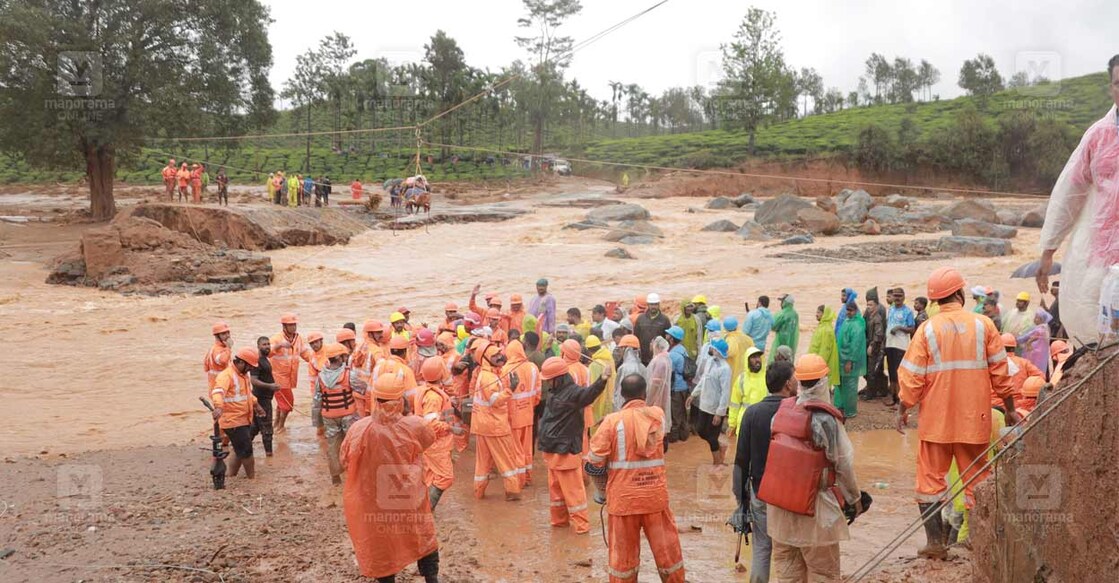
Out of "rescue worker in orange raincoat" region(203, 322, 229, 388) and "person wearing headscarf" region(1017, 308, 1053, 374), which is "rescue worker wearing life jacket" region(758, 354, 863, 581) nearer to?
"person wearing headscarf" region(1017, 308, 1053, 374)

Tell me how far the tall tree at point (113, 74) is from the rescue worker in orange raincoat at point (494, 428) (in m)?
24.3

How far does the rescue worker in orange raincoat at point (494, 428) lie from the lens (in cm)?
801

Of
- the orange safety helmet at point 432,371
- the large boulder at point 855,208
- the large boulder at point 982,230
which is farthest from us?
the large boulder at point 855,208

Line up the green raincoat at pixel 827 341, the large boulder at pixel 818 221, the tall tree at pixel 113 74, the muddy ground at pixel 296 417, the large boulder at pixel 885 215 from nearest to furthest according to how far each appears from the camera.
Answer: the muddy ground at pixel 296 417 < the green raincoat at pixel 827 341 < the tall tree at pixel 113 74 < the large boulder at pixel 818 221 < the large boulder at pixel 885 215

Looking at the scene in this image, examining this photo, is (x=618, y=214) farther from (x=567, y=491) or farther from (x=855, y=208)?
(x=567, y=491)

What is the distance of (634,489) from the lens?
5535 mm

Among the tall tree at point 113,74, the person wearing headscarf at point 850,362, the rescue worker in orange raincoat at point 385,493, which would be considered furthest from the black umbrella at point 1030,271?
the tall tree at point 113,74

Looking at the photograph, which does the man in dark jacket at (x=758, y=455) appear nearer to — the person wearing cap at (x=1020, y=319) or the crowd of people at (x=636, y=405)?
the crowd of people at (x=636, y=405)

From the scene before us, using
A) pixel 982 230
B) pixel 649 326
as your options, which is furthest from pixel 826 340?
pixel 982 230

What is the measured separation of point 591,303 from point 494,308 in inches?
325

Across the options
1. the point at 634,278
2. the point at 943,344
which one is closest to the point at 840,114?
the point at 634,278

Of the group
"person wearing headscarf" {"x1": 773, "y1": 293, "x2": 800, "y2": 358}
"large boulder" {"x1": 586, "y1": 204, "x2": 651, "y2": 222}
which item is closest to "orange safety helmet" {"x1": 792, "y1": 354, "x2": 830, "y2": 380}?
"person wearing headscarf" {"x1": 773, "y1": 293, "x2": 800, "y2": 358}

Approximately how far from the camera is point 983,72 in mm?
75000

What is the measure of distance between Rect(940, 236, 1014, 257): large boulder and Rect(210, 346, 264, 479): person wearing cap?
21.5m
